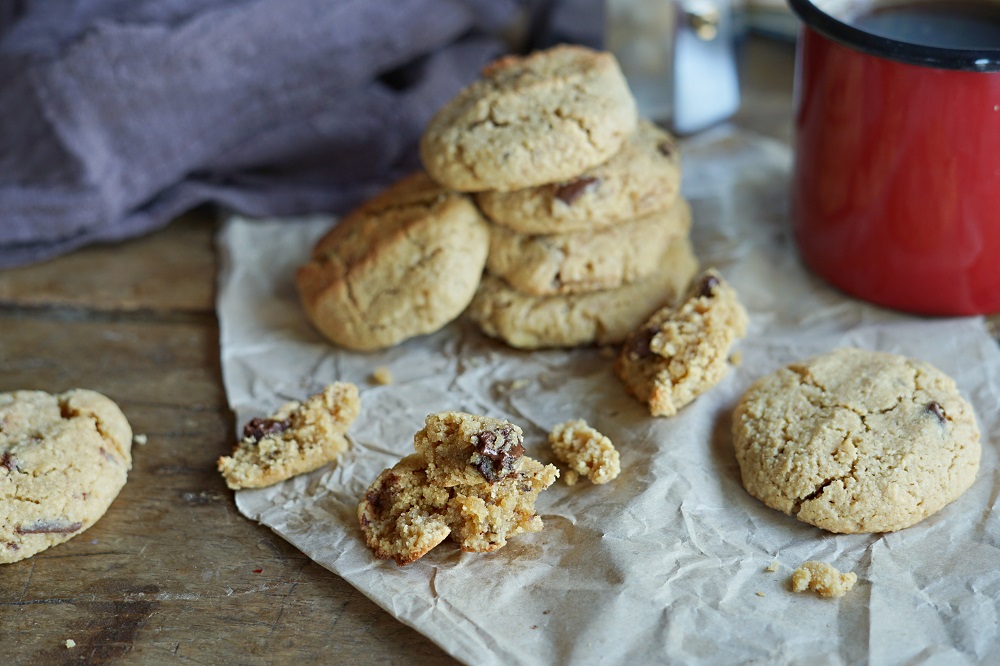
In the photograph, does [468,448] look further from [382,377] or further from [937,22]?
[937,22]

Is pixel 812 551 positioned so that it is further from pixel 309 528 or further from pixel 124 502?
pixel 124 502

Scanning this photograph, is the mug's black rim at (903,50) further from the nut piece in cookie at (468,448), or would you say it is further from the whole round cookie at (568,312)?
the nut piece in cookie at (468,448)

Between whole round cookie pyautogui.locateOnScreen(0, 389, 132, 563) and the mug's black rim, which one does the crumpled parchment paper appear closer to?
whole round cookie pyautogui.locateOnScreen(0, 389, 132, 563)

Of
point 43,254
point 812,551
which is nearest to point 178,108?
point 43,254

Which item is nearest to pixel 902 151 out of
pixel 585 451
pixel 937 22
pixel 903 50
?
pixel 903 50

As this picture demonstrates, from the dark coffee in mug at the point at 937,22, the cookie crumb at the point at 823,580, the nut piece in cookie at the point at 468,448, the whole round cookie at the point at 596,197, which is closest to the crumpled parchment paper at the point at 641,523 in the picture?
the cookie crumb at the point at 823,580

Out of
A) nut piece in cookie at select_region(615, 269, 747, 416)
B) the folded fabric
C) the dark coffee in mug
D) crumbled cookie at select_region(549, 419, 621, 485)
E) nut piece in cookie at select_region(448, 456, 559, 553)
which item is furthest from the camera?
the folded fabric

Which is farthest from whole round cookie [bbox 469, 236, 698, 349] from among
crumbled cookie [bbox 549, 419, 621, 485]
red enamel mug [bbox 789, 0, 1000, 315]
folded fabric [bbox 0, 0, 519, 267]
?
folded fabric [bbox 0, 0, 519, 267]
